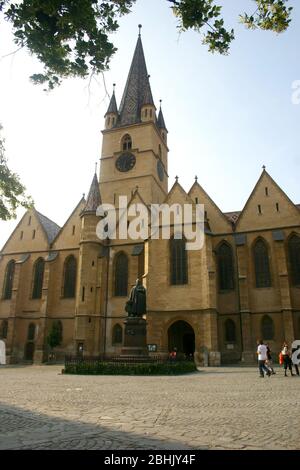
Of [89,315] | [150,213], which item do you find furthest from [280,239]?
[89,315]

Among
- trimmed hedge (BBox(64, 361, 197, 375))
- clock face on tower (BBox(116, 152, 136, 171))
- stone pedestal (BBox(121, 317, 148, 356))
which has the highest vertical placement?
clock face on tower (BBox(116, 152, 136, 171))

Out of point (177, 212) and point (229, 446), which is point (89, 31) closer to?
point (229, 446)

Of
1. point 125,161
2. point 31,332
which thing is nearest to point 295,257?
point 125,161

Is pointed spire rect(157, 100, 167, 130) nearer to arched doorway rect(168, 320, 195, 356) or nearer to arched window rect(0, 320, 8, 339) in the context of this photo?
arched doorway rect(168, 320, 195, 356)

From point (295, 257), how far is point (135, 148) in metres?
24.1

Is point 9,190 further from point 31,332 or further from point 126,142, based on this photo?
point 126,142

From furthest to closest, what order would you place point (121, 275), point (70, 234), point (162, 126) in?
point (162, 126) → point (70, 234) → point (121, 275)

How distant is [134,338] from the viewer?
795 inches

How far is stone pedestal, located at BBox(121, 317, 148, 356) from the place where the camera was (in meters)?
19.8

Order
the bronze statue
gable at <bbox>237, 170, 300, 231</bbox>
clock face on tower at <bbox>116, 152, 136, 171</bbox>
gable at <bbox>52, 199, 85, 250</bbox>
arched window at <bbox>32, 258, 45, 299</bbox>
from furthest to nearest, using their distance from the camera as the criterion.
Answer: clock face on tower at <bbox>116, 152, 136, 171</bbox> → gable at <bbox>52, 199, 85, 250</bbox> → arched window at <bbox>32, 258, 45, 299</bbox> → gable at <bbox>237, 170, 300, 231</bbox> → the bronze statue

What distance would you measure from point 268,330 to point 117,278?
14.1 meters

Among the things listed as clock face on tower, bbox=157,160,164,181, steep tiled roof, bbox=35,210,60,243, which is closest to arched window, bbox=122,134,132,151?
clock face on tower, bbox=157,160,164,181

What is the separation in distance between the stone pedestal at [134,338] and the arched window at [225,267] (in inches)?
497

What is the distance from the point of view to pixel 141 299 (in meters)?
21.1
